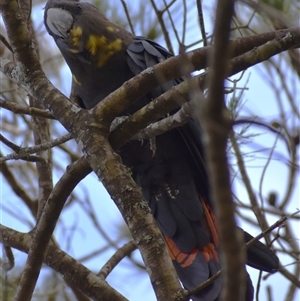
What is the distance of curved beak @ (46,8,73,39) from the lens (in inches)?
90.0

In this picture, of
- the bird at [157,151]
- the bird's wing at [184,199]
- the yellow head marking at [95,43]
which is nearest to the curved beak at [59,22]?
the bird at [157,151]

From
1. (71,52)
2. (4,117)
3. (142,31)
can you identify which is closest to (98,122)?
(71,52)

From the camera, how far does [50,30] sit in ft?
7.50

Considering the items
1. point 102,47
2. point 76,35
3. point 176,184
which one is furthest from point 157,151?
point 76,35

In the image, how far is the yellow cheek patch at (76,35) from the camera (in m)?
2.29

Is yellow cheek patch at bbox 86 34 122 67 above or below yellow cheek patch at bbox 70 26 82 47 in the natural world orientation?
below

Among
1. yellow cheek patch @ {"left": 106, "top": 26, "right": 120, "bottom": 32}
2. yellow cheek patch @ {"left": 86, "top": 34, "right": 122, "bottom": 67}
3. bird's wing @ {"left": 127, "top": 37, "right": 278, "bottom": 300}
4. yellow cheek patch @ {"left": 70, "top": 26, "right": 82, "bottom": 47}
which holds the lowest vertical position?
bird's wing @ {"left": 127, "top": 37, "right": 278, "bottom": 300}

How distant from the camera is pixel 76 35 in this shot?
2.30m

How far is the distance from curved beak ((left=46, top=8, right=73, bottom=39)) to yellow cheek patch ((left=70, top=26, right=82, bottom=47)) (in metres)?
0.02

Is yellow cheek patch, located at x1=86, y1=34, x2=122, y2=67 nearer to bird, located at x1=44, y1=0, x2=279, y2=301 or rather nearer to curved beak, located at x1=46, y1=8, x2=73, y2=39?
bird, located at x1=44, y1=0, x2=279, y2=301

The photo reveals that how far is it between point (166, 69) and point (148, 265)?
20.9 inches

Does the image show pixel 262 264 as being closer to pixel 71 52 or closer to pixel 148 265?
pixel 148 265

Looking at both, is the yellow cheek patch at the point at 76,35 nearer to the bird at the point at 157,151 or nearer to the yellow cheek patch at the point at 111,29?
the bird at the point at 157,151

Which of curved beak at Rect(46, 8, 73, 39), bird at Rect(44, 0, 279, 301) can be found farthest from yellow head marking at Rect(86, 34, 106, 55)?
curved beak at Rect(46, 8, 73, 39)
